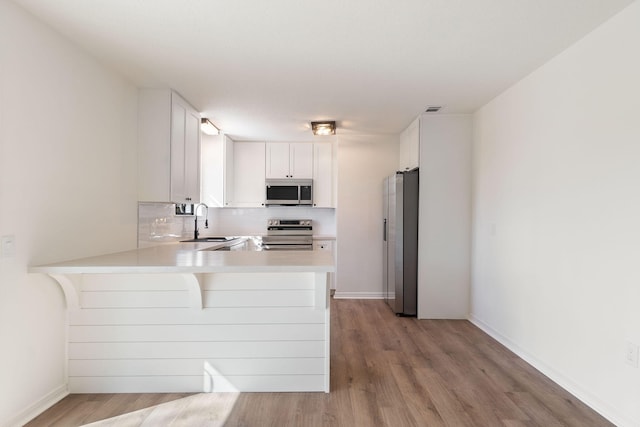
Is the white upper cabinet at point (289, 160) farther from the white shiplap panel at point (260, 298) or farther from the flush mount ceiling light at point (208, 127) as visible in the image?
the white shiplap panel at point (260, 298)

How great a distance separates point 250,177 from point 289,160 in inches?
25.3

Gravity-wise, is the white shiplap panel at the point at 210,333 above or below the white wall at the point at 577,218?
below

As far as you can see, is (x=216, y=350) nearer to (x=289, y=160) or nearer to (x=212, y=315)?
(x=212, y=315)

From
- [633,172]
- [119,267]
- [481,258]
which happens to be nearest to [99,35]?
[119,267]

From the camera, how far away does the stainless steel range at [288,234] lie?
5.11 meters

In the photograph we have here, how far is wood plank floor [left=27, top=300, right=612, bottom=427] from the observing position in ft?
6.58

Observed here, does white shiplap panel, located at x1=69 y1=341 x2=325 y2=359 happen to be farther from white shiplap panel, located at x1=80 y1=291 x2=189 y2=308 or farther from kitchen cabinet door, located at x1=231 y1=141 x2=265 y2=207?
kitchen cabinet door, located at x1=231 y1=141 x2=265 y2=207

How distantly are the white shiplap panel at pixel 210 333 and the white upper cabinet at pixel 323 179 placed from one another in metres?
2.99

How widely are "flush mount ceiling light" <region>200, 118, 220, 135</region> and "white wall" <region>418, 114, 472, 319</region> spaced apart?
2525 mm

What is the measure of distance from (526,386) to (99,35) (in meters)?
3.68

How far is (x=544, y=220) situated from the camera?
2.67m

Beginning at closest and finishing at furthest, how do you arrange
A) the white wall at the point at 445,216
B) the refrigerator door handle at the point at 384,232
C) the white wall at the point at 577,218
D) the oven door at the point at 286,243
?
1. the white wall at the point at 577,218
2. the white wall at the point at 445,216
3. the refrigerator door handle at the point at 384,232
4. the oven door at the point at 286,243

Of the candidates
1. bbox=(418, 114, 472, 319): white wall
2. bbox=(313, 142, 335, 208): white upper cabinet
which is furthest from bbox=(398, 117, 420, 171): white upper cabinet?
bbox=(313, 142, 335, 208): white upper cabinet

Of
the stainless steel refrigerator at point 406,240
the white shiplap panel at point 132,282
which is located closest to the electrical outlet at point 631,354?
the stainless steel refrigerator at point 406,240
